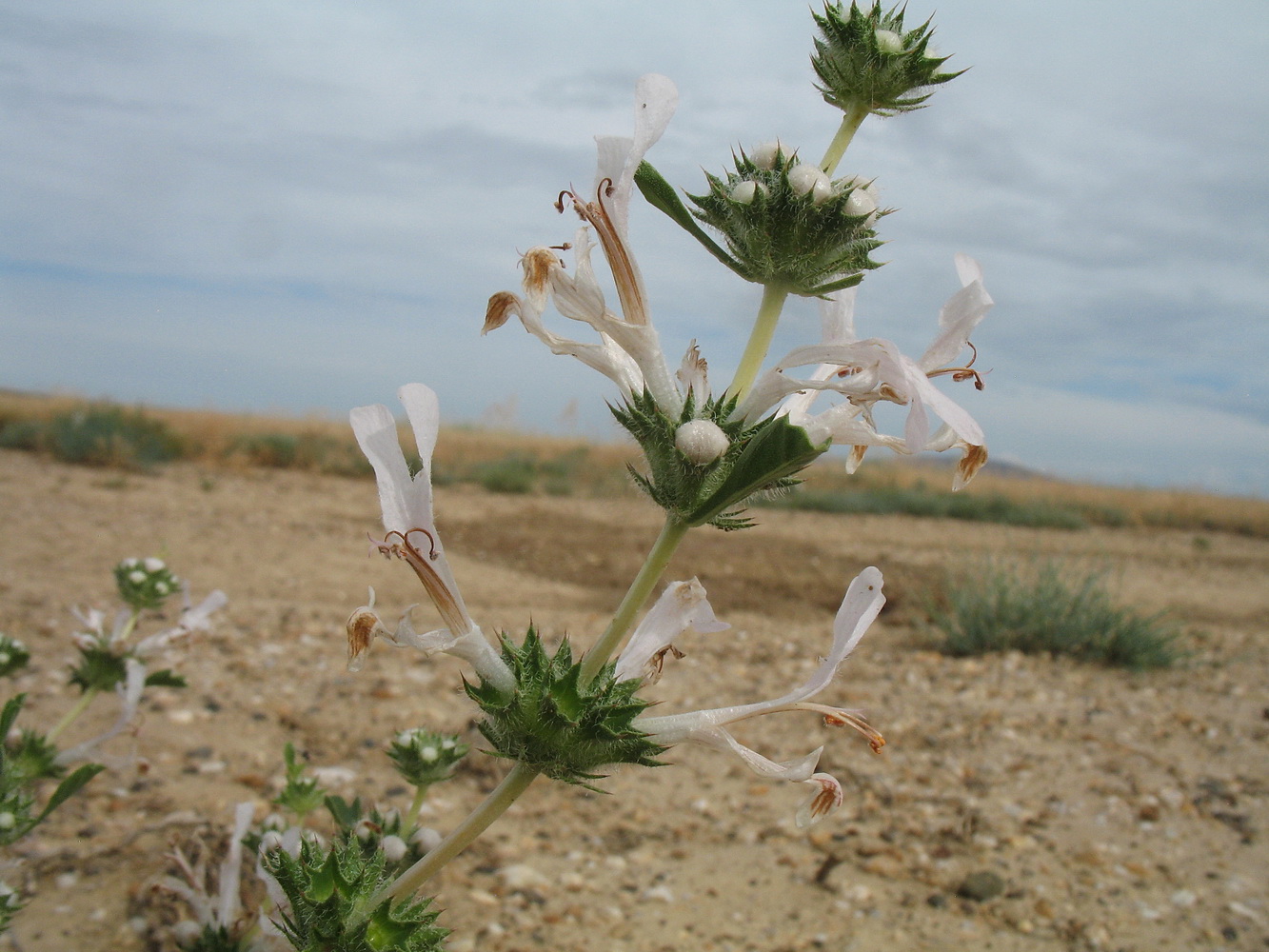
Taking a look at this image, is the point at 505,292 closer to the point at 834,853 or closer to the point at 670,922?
the point at 670,922

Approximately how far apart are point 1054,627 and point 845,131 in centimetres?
642

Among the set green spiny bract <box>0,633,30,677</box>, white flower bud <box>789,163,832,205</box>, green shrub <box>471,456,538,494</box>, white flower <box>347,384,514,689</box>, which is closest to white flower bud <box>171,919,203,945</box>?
green spiny bract <box>0,633,30,677</box>

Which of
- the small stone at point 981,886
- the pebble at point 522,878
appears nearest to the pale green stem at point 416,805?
the pebble at point 522,878

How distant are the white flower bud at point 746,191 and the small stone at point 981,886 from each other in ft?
9.51

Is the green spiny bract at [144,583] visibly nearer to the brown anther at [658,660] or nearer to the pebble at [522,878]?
the pebble at [522,878]

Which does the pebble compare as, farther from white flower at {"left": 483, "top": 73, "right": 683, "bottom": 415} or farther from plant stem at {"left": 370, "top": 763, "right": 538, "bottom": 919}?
white flower at {"left": 483, "top": 73, "right": 683, "bottom": 415}

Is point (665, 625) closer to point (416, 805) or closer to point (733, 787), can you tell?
point (416, 805)

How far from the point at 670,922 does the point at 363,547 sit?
274 inches

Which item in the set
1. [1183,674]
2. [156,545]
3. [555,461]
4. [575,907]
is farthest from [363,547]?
[555,461]

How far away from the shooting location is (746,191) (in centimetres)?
133

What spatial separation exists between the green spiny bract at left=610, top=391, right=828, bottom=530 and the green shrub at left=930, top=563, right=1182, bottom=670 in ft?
20.2

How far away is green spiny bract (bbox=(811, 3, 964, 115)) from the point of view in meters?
1.35

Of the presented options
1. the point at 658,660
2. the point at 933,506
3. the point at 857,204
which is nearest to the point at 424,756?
the point at 658,660

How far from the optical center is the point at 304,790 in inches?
79.5
